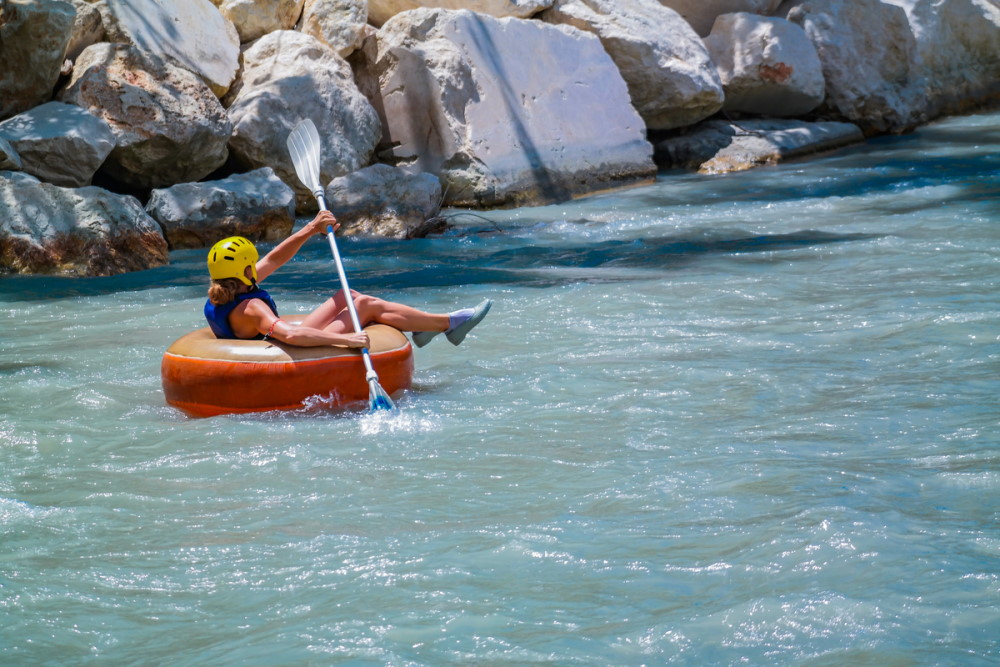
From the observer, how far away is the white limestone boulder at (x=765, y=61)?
561 inches

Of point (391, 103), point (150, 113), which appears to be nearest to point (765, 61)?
point (391, 103)

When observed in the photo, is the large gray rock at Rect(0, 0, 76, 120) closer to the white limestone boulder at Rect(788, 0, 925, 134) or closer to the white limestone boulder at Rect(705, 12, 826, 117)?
the white limestone boulder at Rect(705, 12, 826, 117)

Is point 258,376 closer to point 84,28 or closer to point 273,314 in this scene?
point 273,314

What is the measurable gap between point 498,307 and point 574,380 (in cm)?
186

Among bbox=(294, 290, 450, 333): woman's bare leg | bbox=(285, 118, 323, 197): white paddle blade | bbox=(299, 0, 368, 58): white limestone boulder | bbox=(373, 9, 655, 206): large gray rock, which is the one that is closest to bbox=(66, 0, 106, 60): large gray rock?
bbox=(299, 0, 368, 58): white limestone boulder

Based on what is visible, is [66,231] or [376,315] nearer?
[376,315]

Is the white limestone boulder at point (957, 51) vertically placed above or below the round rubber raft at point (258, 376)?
above

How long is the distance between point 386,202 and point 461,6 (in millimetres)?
3449

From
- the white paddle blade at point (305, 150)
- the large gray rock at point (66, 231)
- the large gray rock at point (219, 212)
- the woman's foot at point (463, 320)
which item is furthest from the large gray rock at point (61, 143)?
the woman's foot at point (463, 320)

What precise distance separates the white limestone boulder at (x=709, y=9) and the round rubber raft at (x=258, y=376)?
11.6 m

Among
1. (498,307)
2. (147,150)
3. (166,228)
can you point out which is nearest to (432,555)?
(498,307)

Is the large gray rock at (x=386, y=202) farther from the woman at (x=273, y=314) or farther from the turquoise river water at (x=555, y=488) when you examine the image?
the woman at (x=273, y=314)

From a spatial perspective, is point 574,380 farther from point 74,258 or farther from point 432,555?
point 74,258

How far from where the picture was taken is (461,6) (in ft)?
41.2
